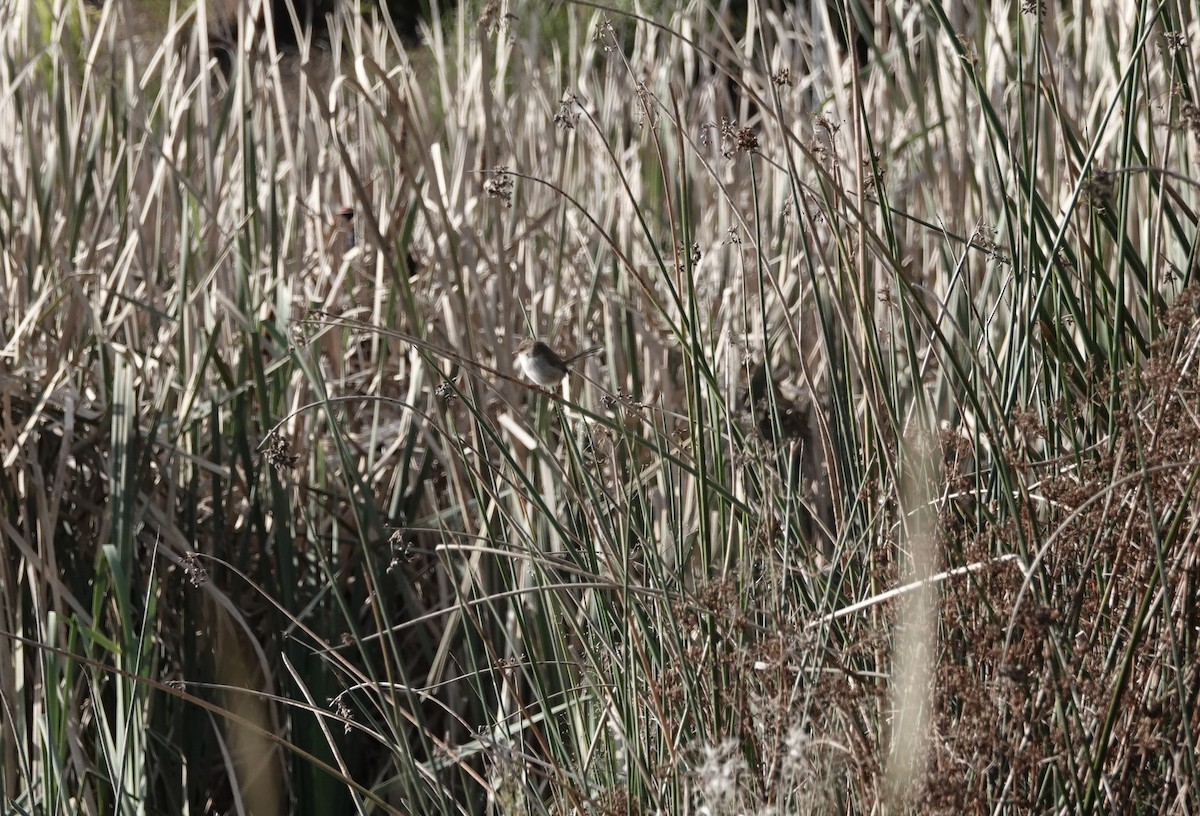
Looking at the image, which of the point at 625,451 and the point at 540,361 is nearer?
the point at 540,361

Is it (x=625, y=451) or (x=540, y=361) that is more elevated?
(x=540, y=361)

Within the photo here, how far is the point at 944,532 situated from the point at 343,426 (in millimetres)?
1303

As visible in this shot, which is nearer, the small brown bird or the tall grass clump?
the tall grass clump

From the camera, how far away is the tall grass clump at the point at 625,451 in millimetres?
840

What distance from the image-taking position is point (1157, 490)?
86 centimetres

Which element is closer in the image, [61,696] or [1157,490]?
[1157,490]

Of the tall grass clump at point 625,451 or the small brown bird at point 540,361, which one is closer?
the tall grass clump at point 625,451

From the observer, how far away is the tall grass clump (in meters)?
0.84

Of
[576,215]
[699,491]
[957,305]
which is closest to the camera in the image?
[699,491]

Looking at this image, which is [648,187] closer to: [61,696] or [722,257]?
[722,257]

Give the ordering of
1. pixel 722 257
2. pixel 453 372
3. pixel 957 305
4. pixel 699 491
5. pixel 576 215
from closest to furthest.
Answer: pixel 699 491
pixel 957 305
pixel 453 372
pixel 722 257
pixel 576 215

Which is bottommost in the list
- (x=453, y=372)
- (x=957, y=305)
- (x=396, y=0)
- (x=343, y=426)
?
(x=343, y=426)

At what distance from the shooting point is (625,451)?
1.49m

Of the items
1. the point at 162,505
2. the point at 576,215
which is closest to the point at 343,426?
the point at 162,505
